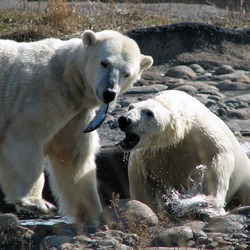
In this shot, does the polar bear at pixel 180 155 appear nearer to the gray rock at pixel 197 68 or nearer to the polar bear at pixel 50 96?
the polar bear at pixel 50 96

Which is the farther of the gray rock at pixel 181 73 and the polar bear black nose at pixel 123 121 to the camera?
the gray rock at pixel 181 73

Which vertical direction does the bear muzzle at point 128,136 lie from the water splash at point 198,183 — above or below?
above

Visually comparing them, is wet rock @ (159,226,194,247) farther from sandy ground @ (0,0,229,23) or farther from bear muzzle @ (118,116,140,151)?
sandy ground @ (0,0,229,23)

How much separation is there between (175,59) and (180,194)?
16.9 feet

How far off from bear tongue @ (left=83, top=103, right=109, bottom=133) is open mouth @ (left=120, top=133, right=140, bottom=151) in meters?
0.30

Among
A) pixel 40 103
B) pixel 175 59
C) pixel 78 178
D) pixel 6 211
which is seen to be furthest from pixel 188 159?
pixel 175 59

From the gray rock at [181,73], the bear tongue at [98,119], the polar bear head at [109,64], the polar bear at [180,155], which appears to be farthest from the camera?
the gray rock at [181,73]

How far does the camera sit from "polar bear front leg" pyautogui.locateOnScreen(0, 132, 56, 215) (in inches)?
231

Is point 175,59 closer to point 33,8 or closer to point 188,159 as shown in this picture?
point 33,8

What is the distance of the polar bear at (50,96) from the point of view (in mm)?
5898

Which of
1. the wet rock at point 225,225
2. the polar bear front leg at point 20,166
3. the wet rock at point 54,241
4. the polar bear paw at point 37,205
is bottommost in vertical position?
the wet rock at point 54,241

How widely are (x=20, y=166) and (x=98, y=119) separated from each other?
0.61 meters

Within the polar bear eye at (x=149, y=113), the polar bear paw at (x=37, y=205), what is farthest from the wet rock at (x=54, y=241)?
the polar bear eye at (x=149, y=113)

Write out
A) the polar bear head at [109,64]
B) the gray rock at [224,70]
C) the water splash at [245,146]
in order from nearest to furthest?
the polar bear head at [109,64] → the water splash at [245,146] → the gray rock at [224,70]
